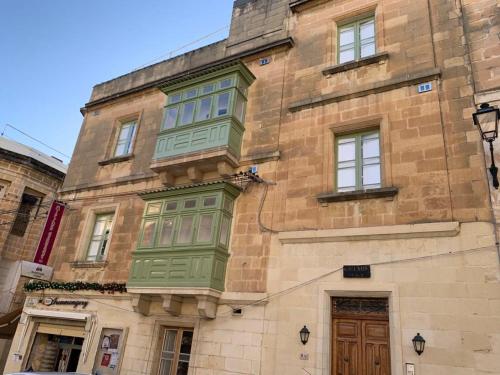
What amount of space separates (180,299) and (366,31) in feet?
28.7

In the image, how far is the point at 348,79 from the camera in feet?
33.7

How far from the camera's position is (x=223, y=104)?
37.8 feet

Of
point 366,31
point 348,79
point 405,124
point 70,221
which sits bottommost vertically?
point 70,221

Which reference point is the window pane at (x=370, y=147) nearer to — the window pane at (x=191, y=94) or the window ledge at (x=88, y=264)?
the window pane at (x=191, y=94)

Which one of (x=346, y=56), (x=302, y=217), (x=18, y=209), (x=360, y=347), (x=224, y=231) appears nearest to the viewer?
(x=360, y=347)

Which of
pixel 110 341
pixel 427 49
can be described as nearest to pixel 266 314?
pixel 110 341

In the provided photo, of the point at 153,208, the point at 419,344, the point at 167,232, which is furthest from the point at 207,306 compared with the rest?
the point at 419,344

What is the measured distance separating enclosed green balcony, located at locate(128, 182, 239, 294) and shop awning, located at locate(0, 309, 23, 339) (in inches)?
225

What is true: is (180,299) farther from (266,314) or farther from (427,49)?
(427,49)

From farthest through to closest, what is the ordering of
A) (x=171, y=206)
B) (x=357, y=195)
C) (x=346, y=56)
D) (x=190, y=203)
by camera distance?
(x=171, y=206) < (x=346, y=56) < (x=190, y=203) < (x=357, y=195)

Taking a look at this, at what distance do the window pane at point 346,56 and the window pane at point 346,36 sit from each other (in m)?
0.30

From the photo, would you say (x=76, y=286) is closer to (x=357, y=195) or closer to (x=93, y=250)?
(x=93, y=250)

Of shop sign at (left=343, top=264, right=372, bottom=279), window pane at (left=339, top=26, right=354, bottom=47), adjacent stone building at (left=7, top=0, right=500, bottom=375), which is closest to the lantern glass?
adjacent stone building at (left=7, top=0, right=500, bottom=375)

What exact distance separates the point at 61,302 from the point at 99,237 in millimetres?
2296
